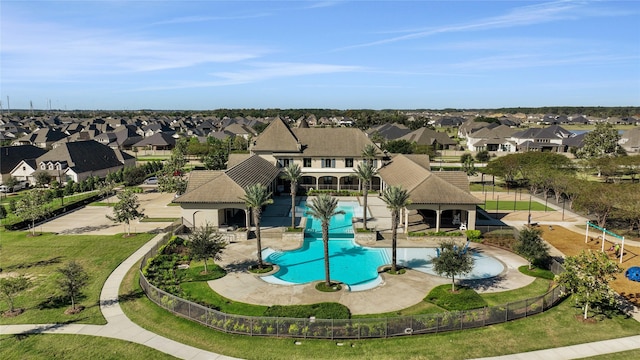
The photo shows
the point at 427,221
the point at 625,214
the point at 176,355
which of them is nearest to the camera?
the point at 176,355

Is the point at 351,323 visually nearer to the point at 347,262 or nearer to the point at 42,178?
the point at 347,262

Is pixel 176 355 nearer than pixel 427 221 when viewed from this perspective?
Yes

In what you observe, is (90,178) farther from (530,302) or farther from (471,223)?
(530,302)

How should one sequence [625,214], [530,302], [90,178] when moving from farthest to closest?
1. [90,178]
2. [625,214]
3. [530,302]

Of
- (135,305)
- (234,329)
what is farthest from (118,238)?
(234,329)

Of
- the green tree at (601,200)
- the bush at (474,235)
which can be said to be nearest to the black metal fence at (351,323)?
the bush at (474,235)

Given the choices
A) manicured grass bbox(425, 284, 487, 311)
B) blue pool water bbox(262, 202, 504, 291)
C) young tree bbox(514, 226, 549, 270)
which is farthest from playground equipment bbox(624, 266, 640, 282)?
manicured grass bbox(425, 284, 487, 311)

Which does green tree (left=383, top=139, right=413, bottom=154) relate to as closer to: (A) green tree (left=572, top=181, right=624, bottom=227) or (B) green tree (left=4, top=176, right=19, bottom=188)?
(A) green tree (left=572, top=181, right=624, bottom=227)
